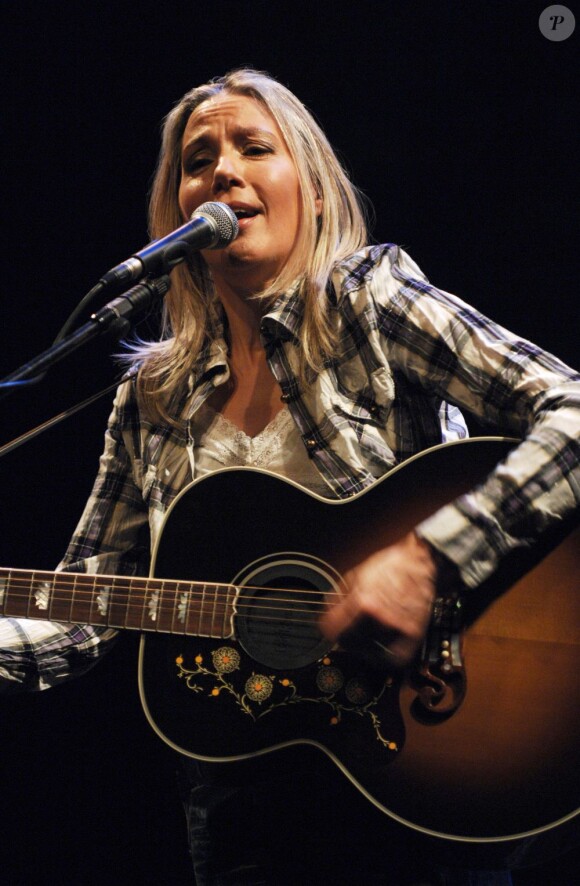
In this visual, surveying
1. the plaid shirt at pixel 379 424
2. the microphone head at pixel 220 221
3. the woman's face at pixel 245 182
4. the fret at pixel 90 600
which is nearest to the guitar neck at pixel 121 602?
the fret at pixel 90 600

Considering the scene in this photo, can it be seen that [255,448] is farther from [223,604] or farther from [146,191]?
[146,191]

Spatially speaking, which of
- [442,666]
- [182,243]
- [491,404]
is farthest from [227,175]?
[442,666]

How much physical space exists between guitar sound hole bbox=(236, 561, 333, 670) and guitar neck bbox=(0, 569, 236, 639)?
1.6 inches

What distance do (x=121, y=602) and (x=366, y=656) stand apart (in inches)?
21.9

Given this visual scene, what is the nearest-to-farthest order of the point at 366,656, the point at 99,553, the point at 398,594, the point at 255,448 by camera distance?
the point at 398,594, the point at 366,656, the point at 255,448, the point at 99,553

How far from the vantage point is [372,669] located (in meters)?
1.37

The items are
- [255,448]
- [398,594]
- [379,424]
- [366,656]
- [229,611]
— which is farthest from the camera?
[255,448]

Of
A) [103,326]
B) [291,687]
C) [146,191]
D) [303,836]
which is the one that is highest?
[146,191]

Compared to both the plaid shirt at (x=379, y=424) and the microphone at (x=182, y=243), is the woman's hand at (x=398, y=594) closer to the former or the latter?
the plaid shirt at (x=379, y=424)

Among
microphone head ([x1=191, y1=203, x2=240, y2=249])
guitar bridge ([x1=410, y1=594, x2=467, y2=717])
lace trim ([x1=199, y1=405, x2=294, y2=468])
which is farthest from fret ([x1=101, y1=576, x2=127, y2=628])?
microphone head ([x1=191, y1=203, x2=240, y2=249])

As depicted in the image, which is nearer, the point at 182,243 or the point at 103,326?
the point at 103,326

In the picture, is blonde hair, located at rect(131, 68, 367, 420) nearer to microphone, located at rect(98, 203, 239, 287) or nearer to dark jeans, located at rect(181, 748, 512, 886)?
microphone, located at rect(98, 203, 239, 287)

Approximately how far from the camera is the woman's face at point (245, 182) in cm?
189

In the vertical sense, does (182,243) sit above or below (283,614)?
above
